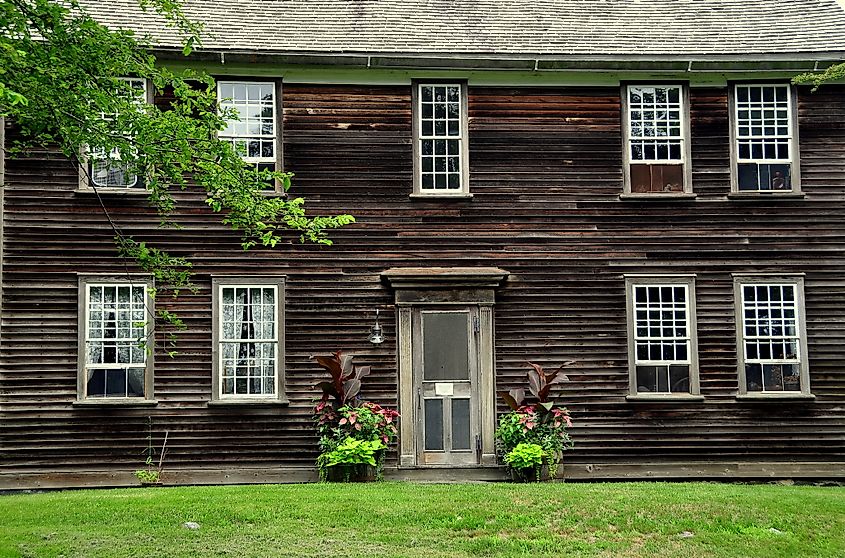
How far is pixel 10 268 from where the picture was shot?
581 inches

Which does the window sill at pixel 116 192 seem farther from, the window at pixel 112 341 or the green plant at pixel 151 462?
the green plant at pixel 151 462

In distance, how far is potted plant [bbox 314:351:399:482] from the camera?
14.2 metres

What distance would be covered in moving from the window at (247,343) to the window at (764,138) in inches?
284

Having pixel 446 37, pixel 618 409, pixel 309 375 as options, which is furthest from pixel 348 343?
pixel 446 37

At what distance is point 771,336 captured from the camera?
15617 millimetres

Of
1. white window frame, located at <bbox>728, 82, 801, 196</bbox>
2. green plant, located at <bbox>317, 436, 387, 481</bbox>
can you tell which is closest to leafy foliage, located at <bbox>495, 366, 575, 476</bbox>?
green plant, located at <bbox>317, 436, 387, 481</bbox>

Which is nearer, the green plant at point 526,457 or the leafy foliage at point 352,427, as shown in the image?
the green plant at point 526,457

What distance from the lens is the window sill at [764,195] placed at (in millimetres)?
15750

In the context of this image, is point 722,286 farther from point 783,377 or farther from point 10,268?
point 10,268

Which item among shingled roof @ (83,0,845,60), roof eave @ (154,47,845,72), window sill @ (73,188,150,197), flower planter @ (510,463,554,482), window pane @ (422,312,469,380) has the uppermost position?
shingled roof @ (83,0,845,60)

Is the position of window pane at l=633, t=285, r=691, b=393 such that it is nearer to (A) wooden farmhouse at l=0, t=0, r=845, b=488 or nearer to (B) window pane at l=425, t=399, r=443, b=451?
(A) wooden farmhouse at l=0, t=0, r=845, b=488

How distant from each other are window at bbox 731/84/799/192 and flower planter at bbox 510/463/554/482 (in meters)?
5.17

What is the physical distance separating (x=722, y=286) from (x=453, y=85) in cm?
500

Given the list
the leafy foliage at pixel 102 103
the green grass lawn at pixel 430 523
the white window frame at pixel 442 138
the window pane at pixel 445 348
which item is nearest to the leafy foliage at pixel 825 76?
the white window frame at pixel 442 138
